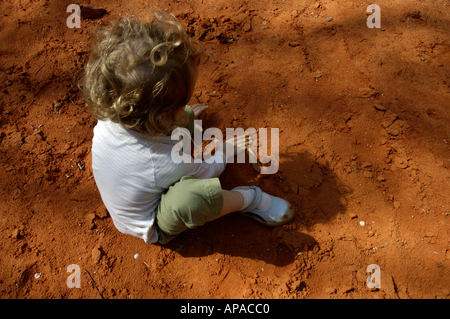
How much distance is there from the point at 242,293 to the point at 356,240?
0.76 m

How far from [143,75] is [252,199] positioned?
1001 mm

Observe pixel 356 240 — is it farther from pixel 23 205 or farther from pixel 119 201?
pixel 23 205

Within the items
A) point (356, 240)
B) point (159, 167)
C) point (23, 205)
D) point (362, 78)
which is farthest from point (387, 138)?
point (23, 205)

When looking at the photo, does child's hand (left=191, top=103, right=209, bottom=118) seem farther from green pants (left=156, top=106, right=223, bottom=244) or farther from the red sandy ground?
green pants (left=156, top=106, right=223, bottom=244)

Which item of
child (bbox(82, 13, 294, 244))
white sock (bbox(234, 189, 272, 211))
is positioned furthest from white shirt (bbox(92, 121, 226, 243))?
white sock (bbox(234, 189, 272, 211))

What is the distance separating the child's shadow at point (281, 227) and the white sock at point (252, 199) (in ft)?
0.48

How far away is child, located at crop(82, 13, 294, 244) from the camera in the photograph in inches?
45.9

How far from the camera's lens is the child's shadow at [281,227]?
1.81 meters

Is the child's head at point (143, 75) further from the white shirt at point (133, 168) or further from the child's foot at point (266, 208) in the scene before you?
the child's foot at point (266, 208)

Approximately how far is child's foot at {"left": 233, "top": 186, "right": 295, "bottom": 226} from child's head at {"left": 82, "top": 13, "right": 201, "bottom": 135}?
738mm

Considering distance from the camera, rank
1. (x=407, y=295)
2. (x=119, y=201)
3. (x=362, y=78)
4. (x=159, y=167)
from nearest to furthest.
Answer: (x=159, y=167) < (x=119, y=201) < (x=407, y=295) < (x=362, y=78)

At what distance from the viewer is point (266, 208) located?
1823 mm

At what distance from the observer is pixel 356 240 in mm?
1795

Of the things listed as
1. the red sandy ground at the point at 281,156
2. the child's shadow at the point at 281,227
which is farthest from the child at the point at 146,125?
the red sandy ground at the point at 281,156
